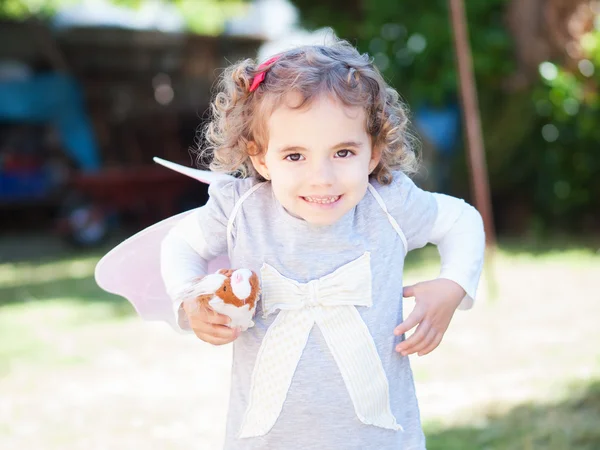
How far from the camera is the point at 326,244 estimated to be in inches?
78.3

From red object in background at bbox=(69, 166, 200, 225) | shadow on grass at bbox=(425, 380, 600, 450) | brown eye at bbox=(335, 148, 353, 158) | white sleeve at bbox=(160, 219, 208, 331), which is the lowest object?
shadow on grass at bbox=(425, 380, 600, 450)

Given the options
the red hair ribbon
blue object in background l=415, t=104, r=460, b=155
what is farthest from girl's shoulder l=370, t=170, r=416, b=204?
blue object in background l=415, t=104, r=460, b=155

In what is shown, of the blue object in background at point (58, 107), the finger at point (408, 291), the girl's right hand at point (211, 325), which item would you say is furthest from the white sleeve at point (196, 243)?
the blue object in background at point (58, 107)

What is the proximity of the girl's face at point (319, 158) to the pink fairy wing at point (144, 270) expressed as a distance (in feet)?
1.27

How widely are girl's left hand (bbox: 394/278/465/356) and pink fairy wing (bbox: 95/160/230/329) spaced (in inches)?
19.9

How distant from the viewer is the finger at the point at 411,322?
1.97 metres

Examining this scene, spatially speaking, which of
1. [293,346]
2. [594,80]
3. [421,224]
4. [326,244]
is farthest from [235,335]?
[594,80]

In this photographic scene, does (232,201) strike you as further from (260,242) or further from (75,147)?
(75,147)

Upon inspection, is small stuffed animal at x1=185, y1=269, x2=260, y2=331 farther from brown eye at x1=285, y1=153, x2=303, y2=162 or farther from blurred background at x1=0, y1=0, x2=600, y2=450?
blurred background at x1=0, y1=0, x2=600, y2=450

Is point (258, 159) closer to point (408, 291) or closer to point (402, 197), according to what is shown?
point (402, 197)

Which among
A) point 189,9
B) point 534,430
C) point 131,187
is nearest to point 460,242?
point 534,430

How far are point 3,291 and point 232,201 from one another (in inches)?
226

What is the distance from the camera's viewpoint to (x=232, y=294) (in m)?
1.86

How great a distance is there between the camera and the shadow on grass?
124 inches
